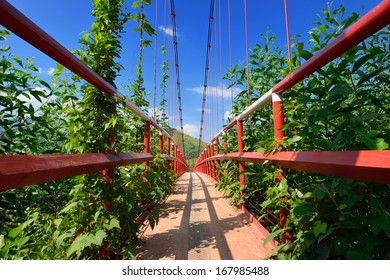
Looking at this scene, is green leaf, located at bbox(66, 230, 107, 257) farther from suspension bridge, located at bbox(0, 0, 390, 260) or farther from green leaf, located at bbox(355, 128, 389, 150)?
green leaf, located at bbox(355, 128, 389, 150)

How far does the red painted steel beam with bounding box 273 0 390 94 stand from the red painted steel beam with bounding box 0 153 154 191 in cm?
89

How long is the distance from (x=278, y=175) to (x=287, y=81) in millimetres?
495

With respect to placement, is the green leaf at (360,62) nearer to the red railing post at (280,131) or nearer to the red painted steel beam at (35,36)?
the red railing post at (280,131)

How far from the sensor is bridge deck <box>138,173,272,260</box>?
1.54 m

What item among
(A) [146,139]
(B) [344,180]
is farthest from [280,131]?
(A) [146,139]

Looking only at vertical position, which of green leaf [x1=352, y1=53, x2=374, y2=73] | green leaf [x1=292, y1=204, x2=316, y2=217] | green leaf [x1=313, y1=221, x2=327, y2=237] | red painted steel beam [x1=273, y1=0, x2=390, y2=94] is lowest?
green leaf [x1=313, y1=221, x2=327, y2=237]

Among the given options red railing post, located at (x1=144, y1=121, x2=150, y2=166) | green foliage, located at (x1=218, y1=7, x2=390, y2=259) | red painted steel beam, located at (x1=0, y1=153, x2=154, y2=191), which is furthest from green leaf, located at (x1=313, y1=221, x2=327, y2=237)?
red railing post, located at (x1=144, y1=121, x2=150, y2=166)

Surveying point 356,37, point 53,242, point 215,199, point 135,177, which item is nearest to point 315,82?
point 356,37

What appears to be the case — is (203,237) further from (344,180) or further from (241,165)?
(344,180)

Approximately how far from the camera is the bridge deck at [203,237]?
1.54 m

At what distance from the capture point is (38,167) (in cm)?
67

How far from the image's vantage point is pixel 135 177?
1.61m

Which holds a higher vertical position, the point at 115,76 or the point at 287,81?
the point at 115,76
